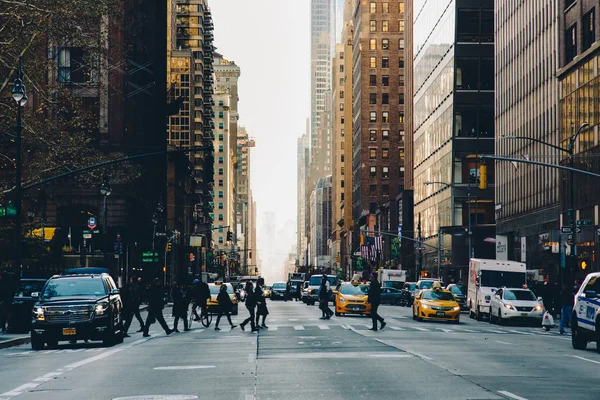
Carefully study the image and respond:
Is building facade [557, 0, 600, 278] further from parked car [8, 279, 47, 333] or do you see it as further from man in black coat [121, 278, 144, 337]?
parked car [8, 279, 47, 333]

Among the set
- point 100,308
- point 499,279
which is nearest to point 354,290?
A: point 499,279

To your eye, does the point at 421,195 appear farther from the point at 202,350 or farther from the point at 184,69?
the point at 202,350

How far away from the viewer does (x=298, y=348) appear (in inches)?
975

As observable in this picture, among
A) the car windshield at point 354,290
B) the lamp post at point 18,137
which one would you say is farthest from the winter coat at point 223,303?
the car windshield at point 354,290

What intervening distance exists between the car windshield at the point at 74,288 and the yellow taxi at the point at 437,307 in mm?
19795

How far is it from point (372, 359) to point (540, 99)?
56111 millimetres

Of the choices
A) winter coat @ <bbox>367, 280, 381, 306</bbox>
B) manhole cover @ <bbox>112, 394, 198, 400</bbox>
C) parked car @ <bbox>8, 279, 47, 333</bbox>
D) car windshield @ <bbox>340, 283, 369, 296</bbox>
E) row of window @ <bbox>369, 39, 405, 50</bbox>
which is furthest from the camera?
row of window @ <bbox>369, 39, 405, 50</bbox>

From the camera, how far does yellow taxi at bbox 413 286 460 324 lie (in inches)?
1740

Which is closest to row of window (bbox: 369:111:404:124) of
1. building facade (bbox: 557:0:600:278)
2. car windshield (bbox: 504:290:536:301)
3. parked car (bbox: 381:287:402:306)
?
parked car (bbox: 381:287:402:306)

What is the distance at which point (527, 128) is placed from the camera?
7725cm

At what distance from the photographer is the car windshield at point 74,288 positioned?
2747cm

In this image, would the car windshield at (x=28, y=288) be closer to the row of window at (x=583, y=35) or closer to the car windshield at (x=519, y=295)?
the car windshield at (x=519, y=295)

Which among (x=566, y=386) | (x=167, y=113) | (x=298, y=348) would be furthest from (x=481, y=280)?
(x=167, y=113)

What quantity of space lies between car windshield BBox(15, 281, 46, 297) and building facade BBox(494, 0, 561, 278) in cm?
3775
